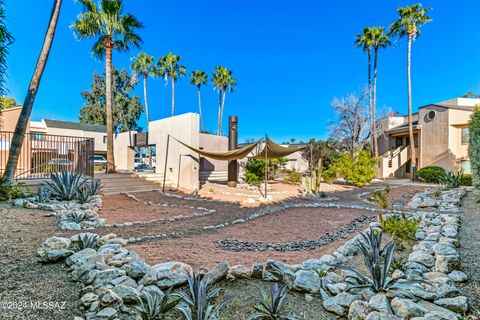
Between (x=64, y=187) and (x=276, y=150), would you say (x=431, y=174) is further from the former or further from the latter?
(x=64, y=187)

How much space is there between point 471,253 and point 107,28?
1432cm

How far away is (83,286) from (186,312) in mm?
986

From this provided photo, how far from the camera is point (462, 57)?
15.8 m

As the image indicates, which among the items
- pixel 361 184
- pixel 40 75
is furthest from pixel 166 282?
pixel 361 184

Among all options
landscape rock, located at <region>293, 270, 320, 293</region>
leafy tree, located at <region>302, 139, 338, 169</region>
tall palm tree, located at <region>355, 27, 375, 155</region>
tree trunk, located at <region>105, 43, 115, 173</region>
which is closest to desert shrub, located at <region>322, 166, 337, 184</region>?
leafy tree, located at <region>302, 139, 338, 169</region>

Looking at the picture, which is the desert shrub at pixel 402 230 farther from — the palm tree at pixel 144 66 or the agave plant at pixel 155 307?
the palm tree at pixel 144 66

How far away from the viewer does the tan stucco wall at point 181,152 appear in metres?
10.2

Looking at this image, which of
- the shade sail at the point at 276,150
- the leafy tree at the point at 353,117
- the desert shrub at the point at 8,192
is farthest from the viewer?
the leafy tree at the point at 353,117

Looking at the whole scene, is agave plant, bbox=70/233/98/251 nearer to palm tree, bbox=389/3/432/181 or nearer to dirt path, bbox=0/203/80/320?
dirt path, bbox=0/203/80/320

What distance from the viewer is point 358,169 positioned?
11.9 metres

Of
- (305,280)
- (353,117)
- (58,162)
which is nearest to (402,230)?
(305,280)

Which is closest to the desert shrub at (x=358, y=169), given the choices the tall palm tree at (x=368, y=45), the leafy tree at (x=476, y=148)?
the leafy tree at (x=476, y=148)

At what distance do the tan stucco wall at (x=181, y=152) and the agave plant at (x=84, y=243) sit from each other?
7162 mm

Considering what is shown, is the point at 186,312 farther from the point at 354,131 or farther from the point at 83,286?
the point at 354,131
